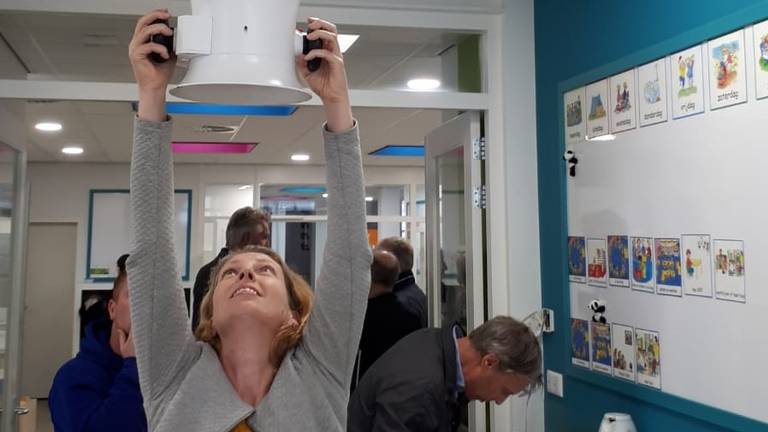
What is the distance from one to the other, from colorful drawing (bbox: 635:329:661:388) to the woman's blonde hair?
118 centimetres

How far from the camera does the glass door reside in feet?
9.43

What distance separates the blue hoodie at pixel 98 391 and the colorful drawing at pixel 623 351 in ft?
4.62

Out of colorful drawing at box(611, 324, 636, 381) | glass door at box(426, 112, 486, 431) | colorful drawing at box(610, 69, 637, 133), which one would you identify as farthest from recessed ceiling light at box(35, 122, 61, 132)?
colorful drawing at box(611, 324, 636, 381)

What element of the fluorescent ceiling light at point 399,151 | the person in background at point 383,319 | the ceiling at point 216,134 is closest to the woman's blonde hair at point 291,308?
the person in background at point 383,319

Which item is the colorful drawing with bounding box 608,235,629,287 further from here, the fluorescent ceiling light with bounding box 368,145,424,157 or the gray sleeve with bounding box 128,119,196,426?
the fluorescent ceiling light with bounding box 368,145,424,157

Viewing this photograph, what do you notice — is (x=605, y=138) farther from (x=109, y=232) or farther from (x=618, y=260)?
(x=109, y=232)

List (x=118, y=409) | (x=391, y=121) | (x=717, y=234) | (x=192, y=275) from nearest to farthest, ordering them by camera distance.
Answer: (x=118, y=409), (x=717, y=234), (x=391, y=121), (x=192, y=275)

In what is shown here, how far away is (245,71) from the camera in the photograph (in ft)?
3.41

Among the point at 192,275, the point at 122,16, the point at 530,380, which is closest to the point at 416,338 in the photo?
the point at 530,380

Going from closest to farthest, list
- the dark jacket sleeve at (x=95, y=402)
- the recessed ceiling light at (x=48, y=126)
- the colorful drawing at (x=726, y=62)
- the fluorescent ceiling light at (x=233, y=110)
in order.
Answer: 1. the dark jacket sleeve at (x=95, y=402)
2. the colorful drawing at (x=726, y=62)
3. the fluorescent ceiling light at (x=233, y=110)
4. the recessed ceiling light at (x=48, y=126)

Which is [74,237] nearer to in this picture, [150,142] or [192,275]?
[192,275]

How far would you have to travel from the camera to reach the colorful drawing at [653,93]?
201 centimetres

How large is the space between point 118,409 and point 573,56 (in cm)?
187

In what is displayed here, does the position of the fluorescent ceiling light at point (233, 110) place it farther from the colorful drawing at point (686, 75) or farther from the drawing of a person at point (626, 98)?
the colorful drawing at point (686, 75)
